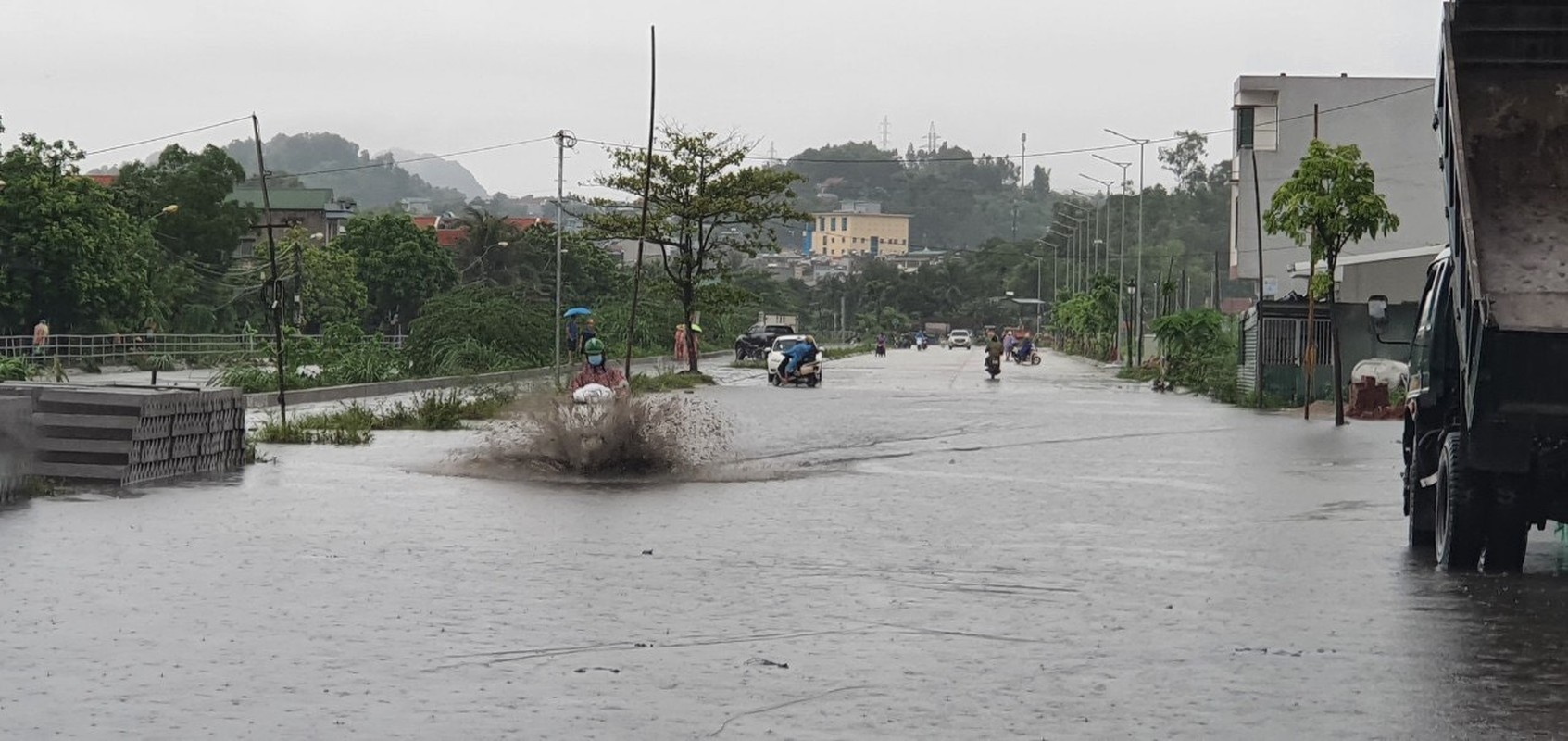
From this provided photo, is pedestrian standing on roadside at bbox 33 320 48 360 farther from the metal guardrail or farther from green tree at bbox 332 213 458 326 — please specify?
green tree at bbox 332 213 458 326

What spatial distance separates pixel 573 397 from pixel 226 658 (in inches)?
469

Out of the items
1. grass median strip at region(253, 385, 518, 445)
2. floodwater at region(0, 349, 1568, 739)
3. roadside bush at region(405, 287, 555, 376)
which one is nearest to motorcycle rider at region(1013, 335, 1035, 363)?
roadside bush at region(405, 287, 555, 376)

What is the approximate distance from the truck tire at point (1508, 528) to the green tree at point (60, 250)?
2009 inches

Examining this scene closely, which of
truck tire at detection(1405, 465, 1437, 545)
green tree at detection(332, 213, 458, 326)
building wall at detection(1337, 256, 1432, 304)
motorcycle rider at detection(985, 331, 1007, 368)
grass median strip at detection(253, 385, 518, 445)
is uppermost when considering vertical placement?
green tree at detection(332, 213, 458, 326)

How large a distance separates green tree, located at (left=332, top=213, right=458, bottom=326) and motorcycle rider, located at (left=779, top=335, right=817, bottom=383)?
48.7 metres

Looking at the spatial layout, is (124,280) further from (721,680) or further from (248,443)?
(721,680)

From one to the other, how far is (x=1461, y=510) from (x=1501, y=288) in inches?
58.1

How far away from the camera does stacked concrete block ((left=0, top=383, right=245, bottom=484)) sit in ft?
59.7

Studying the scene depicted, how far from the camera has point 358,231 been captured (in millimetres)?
99938

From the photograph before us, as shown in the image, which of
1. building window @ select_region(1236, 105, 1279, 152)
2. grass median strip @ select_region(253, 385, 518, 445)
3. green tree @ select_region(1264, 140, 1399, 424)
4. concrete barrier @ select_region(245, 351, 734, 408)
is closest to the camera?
grass median strip @ select_region(253, 385, 518, 445)

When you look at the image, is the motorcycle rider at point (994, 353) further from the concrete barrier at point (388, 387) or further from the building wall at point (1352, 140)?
the building wall at point (1352, 140)

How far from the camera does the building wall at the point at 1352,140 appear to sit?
251 feet

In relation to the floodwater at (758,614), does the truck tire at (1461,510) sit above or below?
above

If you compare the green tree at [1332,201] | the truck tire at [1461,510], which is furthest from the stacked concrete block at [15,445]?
the green tree at [1332,201]
